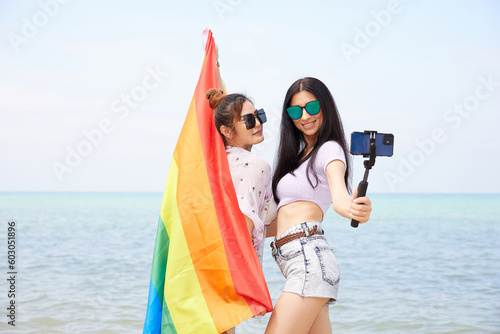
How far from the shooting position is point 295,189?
2.79 m

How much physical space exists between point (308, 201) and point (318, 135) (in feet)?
1.34

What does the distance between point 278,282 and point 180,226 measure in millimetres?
6691

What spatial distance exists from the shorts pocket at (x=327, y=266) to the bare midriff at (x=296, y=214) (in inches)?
7.2

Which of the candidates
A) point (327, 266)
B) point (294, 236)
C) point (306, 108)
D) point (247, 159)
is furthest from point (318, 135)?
point (327, 266)

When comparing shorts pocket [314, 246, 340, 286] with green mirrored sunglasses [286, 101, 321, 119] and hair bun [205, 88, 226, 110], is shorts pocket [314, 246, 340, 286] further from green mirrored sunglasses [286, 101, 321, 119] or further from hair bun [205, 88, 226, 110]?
hair bun [205, 88, 226, 110]

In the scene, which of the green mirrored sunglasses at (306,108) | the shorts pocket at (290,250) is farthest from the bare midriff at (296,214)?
the green mirrored sunglasses at (306,108)

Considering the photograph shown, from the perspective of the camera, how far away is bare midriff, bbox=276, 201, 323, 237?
8.96ft

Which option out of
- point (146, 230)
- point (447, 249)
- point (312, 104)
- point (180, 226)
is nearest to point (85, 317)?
point (180, 226)

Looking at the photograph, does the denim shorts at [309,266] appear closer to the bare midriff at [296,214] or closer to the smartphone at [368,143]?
the bare midriff at [296,214]

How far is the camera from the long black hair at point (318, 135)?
9.51 ft

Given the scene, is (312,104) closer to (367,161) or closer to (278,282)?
(367,161)

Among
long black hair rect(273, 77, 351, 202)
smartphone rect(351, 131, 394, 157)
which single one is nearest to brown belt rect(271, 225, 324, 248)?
long black hair rect(273, 77, 351, 202)

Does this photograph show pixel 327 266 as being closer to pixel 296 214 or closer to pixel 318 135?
pixel 296 214

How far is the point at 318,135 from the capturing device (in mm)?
2941
